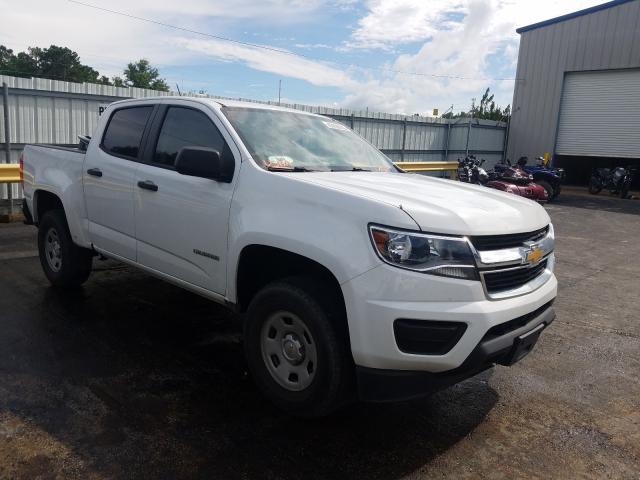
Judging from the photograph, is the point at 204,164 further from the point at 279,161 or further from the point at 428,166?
the point at 428,166

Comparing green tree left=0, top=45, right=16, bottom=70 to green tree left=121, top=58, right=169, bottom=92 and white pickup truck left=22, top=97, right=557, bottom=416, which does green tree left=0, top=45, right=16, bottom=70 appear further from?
white pickup truck left=22, top=97, right=557, bottom=416

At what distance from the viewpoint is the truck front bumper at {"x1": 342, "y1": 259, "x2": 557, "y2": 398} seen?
2.69 meters

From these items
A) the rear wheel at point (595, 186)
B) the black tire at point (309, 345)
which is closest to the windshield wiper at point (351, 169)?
the black tire at point (309, 345)

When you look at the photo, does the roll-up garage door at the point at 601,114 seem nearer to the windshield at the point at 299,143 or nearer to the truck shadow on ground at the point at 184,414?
the windshield at the point at 299,143

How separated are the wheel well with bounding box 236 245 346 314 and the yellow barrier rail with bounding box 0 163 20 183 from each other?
699cm

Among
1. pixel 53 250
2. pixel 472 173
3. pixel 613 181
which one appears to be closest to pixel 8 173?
pixel 53 250

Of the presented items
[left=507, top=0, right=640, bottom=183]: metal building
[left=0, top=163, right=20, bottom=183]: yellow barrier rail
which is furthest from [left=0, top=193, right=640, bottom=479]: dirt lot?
[left=507, top=0, right=640, bottom=183]: metal building

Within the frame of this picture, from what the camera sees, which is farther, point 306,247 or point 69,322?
point 69,322

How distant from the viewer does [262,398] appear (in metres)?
3.52

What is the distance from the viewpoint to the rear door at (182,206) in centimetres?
360

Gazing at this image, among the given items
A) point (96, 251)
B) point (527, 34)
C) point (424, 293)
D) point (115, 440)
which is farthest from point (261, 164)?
point (527, 34)

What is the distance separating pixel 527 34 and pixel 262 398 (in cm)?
2318

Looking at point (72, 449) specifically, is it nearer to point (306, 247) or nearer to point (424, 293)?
point (306, 247)

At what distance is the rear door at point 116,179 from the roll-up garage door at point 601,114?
20.6 metres
